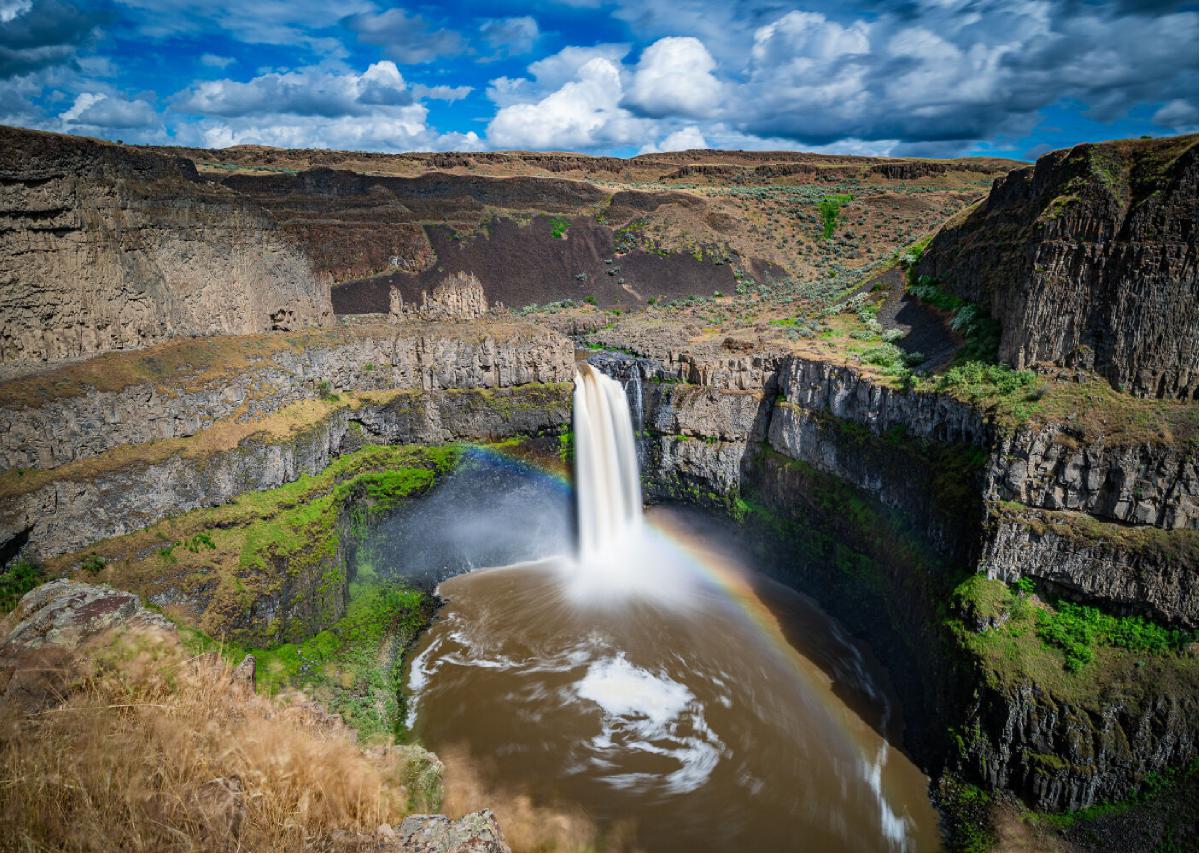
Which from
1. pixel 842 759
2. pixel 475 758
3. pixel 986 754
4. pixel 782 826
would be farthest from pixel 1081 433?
pixel 475 758

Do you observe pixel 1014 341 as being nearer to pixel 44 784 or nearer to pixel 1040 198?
pixel 1040 198

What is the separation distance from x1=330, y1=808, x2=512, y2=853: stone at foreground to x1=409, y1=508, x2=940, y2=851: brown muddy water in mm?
10029

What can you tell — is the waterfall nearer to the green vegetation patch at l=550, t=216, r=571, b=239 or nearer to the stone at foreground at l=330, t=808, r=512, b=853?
the stone at foreground at l=330, t=808, r=512, b=853

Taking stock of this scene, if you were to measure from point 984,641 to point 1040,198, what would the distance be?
767 inches

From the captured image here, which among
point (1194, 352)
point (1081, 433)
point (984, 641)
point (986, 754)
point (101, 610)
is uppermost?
point (1194, 352)

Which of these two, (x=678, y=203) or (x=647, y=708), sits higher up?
(x=678, y=203)

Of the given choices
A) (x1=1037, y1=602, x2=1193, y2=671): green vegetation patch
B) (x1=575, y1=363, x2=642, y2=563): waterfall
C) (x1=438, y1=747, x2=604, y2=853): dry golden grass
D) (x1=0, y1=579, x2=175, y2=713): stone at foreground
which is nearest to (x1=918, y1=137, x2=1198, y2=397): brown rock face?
(x1=1037, y1=602, x2=1193, y2=671): green vegetation patch

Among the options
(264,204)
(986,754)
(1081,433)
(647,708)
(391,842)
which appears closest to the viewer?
(391,842)

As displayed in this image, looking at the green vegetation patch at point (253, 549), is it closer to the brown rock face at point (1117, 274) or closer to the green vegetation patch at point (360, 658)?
the green vegetation patch at point (360, 658)

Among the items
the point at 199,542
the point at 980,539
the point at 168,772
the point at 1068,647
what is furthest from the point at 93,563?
the point at 1068,647

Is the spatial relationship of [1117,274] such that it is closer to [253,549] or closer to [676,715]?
[676,715]

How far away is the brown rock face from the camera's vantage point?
60.1ft

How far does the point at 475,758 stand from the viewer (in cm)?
1889

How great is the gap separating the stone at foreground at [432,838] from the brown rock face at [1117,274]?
20.5m
